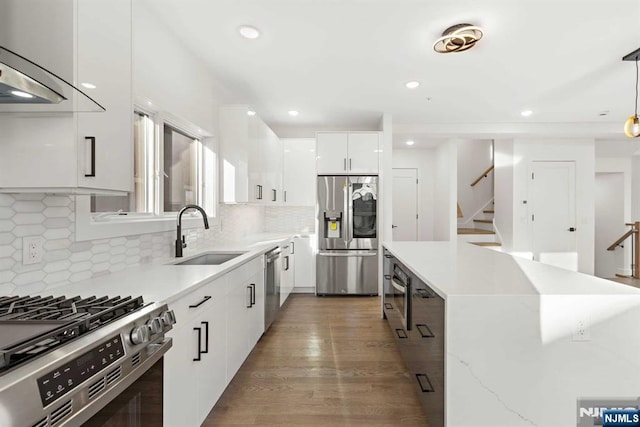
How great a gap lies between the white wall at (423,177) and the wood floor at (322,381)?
3992 mm

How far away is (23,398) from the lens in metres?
0.60

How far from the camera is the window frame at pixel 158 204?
167cm

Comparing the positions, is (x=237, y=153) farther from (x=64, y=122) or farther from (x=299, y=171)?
(x=64, y=122)

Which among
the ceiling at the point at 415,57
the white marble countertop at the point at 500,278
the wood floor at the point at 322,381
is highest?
the ceiling at the point at 415,57

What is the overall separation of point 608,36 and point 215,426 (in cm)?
412

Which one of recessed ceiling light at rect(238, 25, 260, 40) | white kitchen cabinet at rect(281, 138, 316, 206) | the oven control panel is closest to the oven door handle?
the oven control panel

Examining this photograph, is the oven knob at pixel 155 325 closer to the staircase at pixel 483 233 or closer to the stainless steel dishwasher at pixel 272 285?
the stainless steel dishwasher at pixel 272 285

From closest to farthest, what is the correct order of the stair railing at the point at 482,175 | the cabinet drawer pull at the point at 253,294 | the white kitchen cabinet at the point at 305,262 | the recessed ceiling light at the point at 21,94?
the recessed ceiling light at the point at 21,94 → the cabinet drawer pull at the point at 253,294 → the white kitchen cabinet at the point at 305,262 → the stair railing at the point at 482,175

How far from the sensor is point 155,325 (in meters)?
1.04

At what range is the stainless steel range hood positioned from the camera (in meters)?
0.92

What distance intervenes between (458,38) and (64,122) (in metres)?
2.65

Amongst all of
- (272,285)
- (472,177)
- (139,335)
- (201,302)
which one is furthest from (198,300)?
(472,177)

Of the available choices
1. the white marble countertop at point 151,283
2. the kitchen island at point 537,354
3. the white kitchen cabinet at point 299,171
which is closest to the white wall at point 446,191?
the white kitchen cabinet at point 299,171

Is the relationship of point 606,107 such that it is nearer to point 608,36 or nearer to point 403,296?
point 608,36
